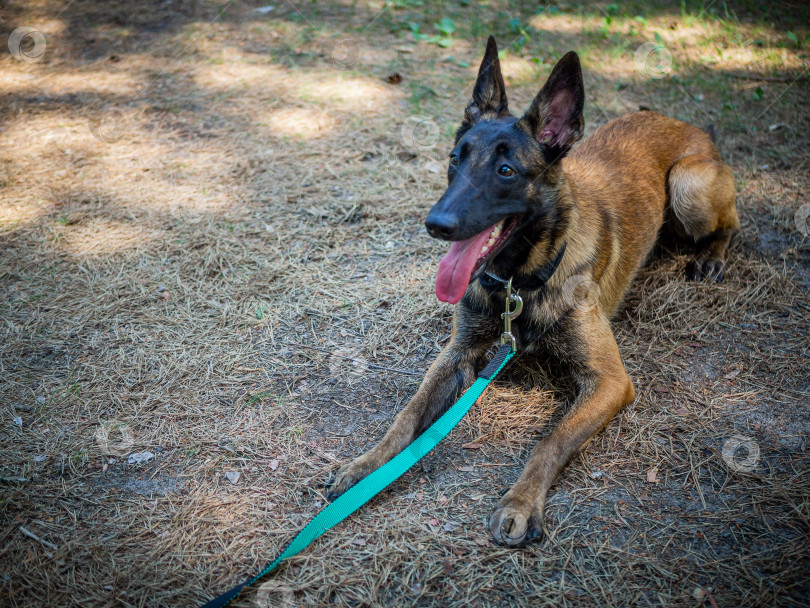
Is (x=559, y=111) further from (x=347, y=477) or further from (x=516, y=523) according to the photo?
(x=347, y=477)

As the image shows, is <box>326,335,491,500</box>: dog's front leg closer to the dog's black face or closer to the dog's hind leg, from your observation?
the dog's black face

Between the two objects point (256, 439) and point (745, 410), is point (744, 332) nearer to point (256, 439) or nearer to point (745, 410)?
point (745, 410)

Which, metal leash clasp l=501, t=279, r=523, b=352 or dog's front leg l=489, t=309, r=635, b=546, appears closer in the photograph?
dog's front leg l=489, t=309, r=635, b=546

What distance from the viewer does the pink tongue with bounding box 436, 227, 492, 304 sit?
2576 millimetres

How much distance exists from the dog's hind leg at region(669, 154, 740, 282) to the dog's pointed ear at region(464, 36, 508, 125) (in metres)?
1.72

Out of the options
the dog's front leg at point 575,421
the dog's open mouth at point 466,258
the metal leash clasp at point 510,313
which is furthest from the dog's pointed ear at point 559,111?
the dog's front leg at point 575,421

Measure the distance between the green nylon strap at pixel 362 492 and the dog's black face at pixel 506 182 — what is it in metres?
0.59

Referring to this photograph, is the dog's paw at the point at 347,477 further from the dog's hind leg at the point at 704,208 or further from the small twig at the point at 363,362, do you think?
the dog's hind leg at the point at 704,208

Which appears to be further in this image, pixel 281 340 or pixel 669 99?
pixel 669 99

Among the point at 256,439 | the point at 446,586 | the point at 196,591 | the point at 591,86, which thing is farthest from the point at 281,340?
the point at 591,86

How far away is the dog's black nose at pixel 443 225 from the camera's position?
7.93 feet

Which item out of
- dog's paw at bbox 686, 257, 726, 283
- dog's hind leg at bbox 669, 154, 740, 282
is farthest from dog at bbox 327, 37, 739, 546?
dog's paw at bbox 686, 257, 726, 283

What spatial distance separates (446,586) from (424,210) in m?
3.13

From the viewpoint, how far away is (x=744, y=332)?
3574 millimetres
